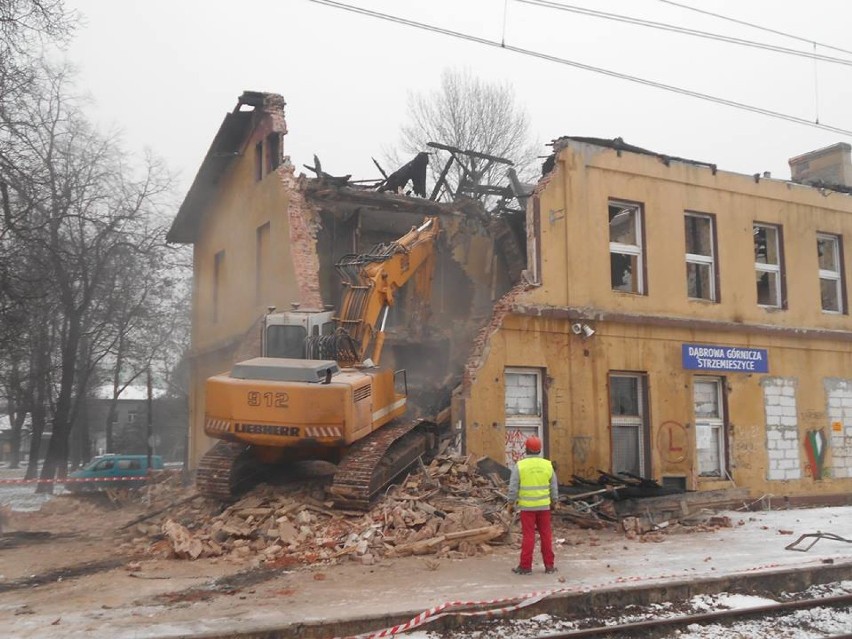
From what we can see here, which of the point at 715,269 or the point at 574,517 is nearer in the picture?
the point at 574,517

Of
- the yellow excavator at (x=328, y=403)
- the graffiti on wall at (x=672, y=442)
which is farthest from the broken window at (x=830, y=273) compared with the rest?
the yellow excavator at (x=328, y=403)

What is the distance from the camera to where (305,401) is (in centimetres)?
1092

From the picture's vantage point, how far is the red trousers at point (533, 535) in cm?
923

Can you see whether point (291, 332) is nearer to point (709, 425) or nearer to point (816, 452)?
point (709, 425)

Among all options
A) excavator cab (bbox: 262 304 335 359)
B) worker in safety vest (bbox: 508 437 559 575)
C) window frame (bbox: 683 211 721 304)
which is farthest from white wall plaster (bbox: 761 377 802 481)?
excavator cab (bbox: 262 304 335 359)

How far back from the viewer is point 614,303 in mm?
16328

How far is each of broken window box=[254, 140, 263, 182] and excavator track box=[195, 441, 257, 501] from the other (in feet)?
28.7

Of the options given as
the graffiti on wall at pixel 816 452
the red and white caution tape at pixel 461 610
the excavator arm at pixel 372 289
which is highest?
the excavator arm at pixel 372 289

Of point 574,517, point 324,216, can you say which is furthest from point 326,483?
point 324,216

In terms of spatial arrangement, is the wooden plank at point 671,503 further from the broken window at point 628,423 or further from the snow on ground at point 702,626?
the snow on ground at point 702,626

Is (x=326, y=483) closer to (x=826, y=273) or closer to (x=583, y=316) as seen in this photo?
(x=583, y=316)

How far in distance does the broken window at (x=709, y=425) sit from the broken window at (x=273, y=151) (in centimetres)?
1042

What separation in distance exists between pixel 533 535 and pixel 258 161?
43.7 ft

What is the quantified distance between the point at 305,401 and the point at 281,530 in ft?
5.80
